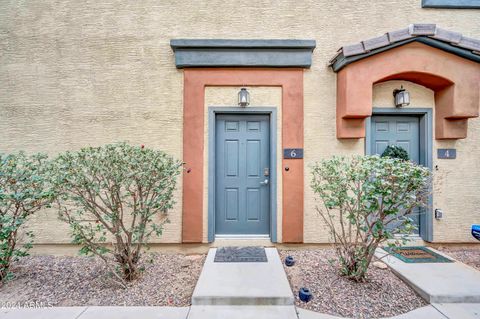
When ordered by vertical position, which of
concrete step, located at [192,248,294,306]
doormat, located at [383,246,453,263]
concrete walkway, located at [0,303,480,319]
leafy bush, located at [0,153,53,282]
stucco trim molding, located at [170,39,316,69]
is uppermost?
stucco trim molding, located at [170,39,316,69]

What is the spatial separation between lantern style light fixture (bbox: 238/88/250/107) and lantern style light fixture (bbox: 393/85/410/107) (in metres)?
2.72

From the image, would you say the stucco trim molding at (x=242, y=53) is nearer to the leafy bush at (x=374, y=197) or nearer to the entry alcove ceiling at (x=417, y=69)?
the entry alcove ceiling at (x=417, y=69)

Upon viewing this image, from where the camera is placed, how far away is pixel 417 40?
12.9ft

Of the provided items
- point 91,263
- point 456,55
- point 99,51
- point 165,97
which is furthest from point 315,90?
point 91,263

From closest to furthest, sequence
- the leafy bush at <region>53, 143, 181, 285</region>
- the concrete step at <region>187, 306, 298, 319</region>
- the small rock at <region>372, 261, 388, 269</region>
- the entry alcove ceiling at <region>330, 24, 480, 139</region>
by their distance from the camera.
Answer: the concrete step at <region>187, 306, 298, 319</region> → the leafy bush at <region>53, 143, 181, 285</region> → the small rock at <region>372, 261, 388, 269</region> → the entry alcove ceiling at <region>330, 24, 480, 139</region>

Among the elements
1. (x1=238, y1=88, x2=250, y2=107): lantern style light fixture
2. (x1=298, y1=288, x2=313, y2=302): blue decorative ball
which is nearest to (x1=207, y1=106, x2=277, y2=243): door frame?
(x1=238, y1=88, x2=250, y2=107): lantern style light fixture

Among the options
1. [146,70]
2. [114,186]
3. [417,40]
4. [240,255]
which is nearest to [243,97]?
[146,70]

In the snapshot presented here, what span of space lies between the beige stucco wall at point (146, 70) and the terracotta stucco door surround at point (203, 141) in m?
0.17

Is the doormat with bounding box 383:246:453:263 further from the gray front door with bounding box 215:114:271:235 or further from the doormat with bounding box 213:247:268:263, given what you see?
the gray front door with bounding box 215:114:271:235

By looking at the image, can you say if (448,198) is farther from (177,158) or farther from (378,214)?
(177,158)

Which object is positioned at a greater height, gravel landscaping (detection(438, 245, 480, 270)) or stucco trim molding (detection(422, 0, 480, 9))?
stucco trim molding (detection(422, 0, 480, 9))

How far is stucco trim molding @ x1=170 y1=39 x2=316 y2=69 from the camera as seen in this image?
419 centimetres

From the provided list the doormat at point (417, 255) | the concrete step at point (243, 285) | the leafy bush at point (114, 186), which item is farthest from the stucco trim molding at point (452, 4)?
the leafy bush at point (114, 186)

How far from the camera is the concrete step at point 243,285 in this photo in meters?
2.72
